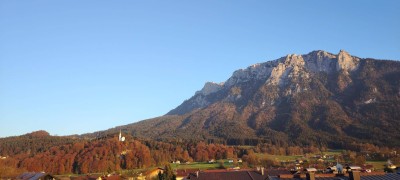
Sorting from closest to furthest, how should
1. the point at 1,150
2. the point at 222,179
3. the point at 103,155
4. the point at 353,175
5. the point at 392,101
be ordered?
the point at 353,175, the point at 222,179, the point at 103,155, the point at 1,150, the point at 392,101

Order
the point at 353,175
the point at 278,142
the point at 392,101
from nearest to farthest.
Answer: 1. the point at 353,175
2. the point at 278,142
3. the point at 392,101

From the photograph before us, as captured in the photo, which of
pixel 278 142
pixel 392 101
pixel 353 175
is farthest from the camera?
pixel 392 101

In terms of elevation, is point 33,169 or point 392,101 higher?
point 392,101

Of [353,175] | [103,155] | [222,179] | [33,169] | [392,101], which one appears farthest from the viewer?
[392,101]

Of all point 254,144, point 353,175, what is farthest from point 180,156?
point 353,175

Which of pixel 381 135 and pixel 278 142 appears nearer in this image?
pixel 381 135

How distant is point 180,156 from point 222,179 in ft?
339

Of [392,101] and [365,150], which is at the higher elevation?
[392,101]

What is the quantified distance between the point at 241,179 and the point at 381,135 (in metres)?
130

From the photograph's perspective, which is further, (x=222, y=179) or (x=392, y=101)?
(x=392, y=101)

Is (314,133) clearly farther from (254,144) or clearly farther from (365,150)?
(365,150)

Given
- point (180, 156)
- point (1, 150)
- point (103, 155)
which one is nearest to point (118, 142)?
point (103, 155)

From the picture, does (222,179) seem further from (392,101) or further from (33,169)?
(392,101)

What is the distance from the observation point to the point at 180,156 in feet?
510
